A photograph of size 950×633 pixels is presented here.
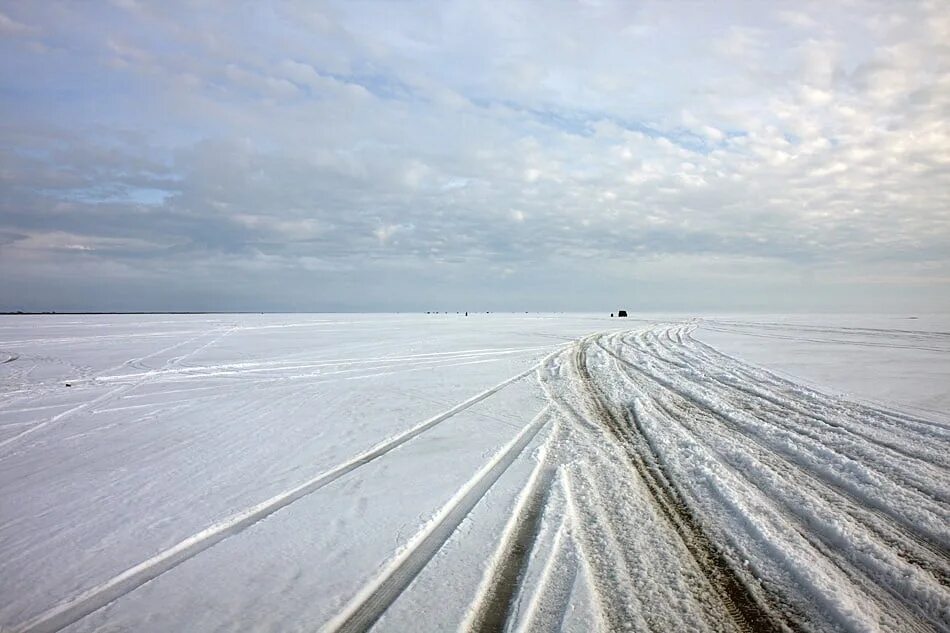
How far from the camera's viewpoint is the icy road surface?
2.83 m

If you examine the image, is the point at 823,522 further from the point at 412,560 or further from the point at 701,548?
the point at 412,560

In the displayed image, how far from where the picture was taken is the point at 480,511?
4105 millimetres

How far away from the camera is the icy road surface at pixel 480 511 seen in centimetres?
283

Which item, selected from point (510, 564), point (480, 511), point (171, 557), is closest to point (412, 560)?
point (510, 564)

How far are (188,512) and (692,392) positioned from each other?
827cm

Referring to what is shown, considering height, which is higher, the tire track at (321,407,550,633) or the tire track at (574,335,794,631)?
the tire track at (574,335,794,631)

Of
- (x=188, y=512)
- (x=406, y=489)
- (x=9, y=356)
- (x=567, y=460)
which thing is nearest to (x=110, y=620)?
(x=188, y=512)

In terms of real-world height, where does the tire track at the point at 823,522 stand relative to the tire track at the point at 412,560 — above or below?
above

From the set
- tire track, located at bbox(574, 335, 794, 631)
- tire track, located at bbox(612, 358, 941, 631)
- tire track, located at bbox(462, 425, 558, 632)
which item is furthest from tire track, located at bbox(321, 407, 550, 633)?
tire track, located at bbox(612, 358, 941, 631)

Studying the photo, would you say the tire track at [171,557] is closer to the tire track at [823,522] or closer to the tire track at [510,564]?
the tire track at [510,564]

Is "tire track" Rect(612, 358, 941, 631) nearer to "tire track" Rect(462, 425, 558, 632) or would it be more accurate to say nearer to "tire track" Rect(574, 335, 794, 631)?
"tire track" Rect(574, 335, 794, 631)

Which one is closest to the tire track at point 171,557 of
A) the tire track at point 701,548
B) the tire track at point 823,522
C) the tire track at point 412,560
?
the tire track at point 412,560

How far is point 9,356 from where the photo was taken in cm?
1642

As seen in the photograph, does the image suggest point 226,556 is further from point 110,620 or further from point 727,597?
point 727,597
